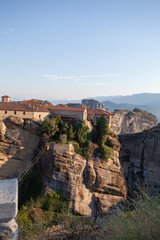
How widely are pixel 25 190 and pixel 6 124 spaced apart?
7.04 meters

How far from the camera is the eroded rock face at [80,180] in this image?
17.1 metres

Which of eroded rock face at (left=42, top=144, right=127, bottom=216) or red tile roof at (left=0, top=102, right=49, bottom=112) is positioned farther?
red tile roof at (left=0, top=102, right=49, bottom=112)

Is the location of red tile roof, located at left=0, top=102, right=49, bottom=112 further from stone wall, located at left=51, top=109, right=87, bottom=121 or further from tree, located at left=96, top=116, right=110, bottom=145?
tree, located at left=96, top=116, right=110, bottom=145

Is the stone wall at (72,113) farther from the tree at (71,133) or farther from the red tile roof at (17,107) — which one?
the tree at (71,133)

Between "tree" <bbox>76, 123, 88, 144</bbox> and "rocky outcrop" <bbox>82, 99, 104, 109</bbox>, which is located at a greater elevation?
"rocky outcrop" <bbox>82, 99, 104, 109</bbox>

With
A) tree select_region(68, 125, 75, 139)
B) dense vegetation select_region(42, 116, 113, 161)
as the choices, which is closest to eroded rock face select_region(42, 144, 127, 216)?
dense vegetation select_region(42, 116, 113, 161)

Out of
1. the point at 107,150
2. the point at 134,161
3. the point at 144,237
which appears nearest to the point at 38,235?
the point at 144,237

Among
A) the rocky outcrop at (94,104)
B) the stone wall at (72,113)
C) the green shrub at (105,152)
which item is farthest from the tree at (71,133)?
the rocky outcrop at (94,104)

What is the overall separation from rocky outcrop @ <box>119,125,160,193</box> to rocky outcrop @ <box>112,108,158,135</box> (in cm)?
1553

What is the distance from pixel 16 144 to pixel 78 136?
22.2 feet

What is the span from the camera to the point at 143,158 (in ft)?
96.2

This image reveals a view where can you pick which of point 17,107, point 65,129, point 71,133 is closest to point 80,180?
point 71,133

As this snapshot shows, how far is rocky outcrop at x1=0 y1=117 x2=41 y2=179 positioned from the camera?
18.0m

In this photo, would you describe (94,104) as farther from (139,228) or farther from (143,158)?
(139,228)
